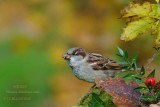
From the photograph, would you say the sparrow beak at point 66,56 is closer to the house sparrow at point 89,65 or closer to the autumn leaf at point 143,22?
the house sparrow at point 89,65

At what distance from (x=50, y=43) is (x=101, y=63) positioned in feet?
10.00

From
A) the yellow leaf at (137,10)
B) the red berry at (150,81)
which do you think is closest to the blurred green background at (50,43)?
the yellow leaf at (137,10)

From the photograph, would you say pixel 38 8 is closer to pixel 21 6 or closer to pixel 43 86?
pixel 21 6

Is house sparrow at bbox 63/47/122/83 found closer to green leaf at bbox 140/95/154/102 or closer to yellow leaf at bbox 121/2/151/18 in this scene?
yellow leaf at bbox 121/2/151/18

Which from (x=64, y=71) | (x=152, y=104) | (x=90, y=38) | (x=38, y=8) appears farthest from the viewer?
(x=38, y=8)

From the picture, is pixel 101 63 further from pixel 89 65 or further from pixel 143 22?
pixel 143 22

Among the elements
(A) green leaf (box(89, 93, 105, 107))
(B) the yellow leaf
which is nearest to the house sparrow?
(B) the yellow leaf

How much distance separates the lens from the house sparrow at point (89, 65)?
4.12 m

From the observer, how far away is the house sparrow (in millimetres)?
4120

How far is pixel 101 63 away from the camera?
4230 mm

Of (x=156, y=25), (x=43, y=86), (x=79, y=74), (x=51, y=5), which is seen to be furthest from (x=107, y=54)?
(x=156, y=25)

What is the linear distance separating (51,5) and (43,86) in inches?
83.3

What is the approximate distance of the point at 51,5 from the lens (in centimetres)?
796

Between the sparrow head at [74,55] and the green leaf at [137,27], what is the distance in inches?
46.4
